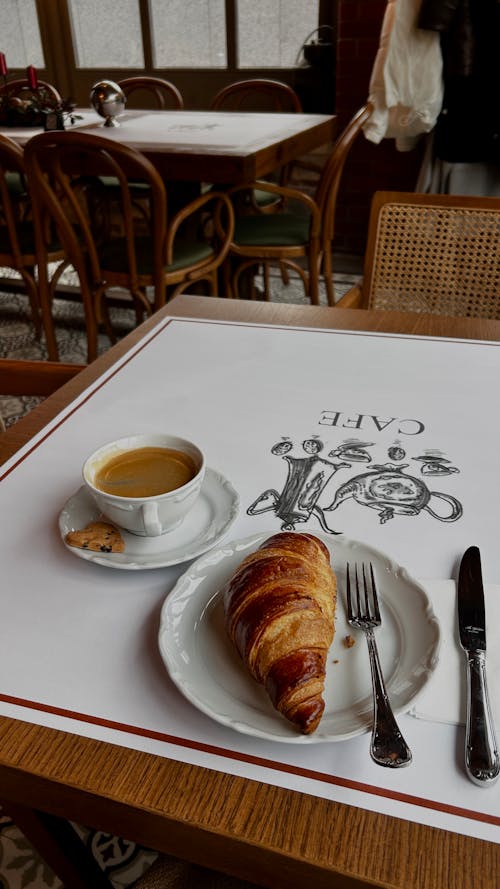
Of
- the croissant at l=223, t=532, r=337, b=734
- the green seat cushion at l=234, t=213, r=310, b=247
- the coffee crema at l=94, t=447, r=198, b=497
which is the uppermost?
the croissant at l=223, t=532, r=337, b=734

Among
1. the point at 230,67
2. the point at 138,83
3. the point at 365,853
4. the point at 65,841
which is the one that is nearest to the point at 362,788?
the point at 365,853

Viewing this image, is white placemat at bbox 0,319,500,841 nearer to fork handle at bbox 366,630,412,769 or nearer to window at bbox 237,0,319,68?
fork handle at bbox 366,630,412,769

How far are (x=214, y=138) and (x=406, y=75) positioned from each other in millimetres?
714

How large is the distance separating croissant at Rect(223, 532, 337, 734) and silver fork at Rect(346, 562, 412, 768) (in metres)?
0.03

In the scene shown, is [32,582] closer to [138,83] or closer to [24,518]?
[24,518]

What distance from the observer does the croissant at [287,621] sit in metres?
0.42

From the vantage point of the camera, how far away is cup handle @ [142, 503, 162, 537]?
1.83ft

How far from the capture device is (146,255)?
246cm

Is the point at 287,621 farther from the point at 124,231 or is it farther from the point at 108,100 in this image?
the point at 108,100

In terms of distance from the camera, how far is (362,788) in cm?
42

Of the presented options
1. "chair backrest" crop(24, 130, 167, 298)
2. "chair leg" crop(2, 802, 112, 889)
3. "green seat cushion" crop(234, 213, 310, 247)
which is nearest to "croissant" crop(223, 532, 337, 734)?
"chair leg" crop(2, 802, 112, 889)

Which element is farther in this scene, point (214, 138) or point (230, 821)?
point (214, 138)

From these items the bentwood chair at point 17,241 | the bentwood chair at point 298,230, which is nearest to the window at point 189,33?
the bentwood chair at point 17,241

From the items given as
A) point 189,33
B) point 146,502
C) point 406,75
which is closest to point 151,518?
point 146,502
